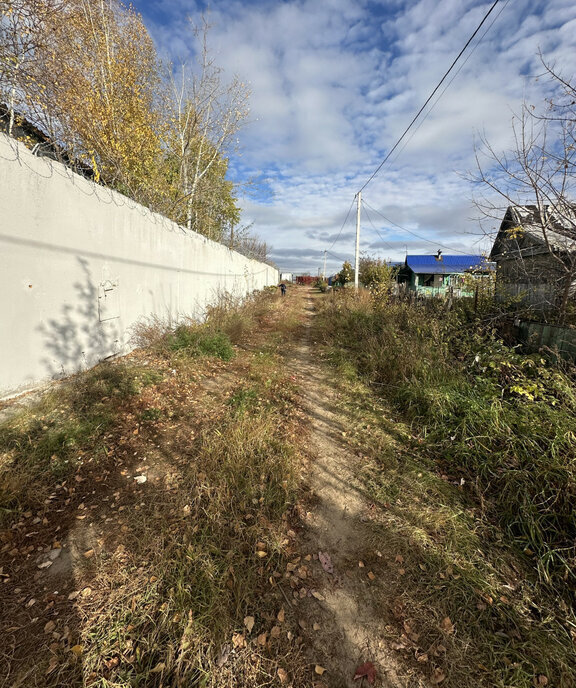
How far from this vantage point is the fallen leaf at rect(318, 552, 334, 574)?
1986mm

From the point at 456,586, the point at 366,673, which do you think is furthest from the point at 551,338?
the point at 366,673

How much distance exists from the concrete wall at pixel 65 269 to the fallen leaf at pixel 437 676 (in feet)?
14.6

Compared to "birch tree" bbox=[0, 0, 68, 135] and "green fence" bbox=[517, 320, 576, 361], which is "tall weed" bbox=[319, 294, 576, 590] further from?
"birch tree" bbox=[0, 0, 68, 135]

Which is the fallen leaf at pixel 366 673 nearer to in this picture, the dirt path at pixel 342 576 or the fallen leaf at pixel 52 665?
the dirt path at pixel 342 576

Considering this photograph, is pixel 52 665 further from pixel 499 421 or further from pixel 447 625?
pixel 499 421

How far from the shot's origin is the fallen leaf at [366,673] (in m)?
1.46

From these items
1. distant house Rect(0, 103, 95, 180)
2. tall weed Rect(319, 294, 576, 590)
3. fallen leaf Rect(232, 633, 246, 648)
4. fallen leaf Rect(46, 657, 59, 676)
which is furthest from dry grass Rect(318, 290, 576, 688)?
distant house Rect(0, 103, 95, 180)

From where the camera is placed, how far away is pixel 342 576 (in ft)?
6.35

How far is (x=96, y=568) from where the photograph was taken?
6.02 ft

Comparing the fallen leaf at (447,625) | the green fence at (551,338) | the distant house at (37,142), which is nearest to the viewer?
the fallen leaf at (447,625)

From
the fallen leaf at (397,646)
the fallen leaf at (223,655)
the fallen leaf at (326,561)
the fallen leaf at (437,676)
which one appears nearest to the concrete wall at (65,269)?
the fallen leaf at (223,655)

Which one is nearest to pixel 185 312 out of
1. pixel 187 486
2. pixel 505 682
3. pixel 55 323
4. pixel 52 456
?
pixel 55 323

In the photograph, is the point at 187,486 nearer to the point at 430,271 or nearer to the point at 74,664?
the point at 74,664

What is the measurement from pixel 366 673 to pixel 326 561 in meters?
0.60
